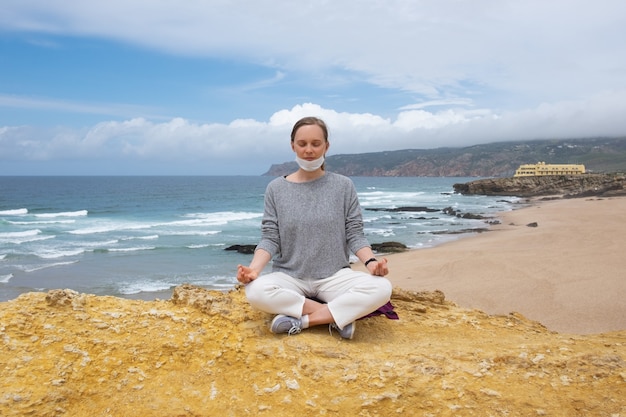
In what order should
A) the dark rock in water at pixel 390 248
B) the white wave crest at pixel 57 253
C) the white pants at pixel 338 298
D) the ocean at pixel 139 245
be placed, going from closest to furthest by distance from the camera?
the white pants at pixel 338 298 < the ocean at pixel 139 245 < the dark rock in water at pixel 390 248 < the white wave crest at pixel 57 253

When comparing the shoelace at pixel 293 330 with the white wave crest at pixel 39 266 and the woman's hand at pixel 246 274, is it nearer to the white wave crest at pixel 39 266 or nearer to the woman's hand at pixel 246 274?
the woman's hand at pixel 246 274

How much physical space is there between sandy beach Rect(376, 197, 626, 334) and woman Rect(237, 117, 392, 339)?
274 inches

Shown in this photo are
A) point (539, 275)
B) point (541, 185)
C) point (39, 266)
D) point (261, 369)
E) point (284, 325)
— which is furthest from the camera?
point (541, 185)

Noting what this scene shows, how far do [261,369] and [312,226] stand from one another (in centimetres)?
119

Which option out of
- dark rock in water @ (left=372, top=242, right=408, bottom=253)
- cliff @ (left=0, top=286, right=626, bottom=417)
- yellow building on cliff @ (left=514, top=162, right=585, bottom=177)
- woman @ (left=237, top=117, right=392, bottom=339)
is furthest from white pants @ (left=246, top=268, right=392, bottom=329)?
yellow building on cliff @ (left=514, top=162, right=585, bottom=177)

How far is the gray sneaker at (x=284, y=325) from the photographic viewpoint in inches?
144

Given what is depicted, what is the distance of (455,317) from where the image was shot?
4562 millimetres

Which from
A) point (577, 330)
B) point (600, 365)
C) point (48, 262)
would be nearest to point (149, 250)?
point (48, 262)

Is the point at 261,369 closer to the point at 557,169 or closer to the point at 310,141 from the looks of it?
the point at 310,141

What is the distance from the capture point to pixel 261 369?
330 cm

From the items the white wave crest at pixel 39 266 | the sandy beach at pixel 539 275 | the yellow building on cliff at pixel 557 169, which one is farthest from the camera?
the yellow building on cliff at pixel 557 169

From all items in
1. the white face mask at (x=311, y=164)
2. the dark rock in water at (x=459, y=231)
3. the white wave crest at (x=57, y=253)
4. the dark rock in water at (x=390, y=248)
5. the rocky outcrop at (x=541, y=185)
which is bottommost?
the rocky outcrop at (x=541, y=185)

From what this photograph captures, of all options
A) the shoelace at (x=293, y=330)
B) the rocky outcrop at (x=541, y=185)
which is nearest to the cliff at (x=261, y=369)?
the shoelace at (x=293, y=330)

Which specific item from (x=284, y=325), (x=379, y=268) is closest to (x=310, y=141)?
(x=379, y=268)
